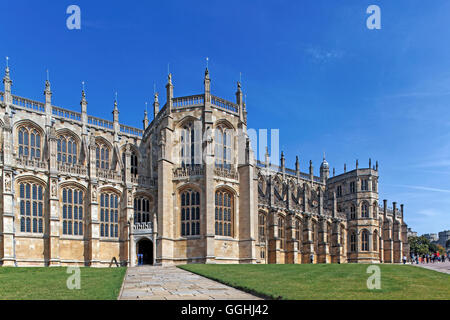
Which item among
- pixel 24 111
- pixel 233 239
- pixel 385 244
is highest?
pixel 24 111

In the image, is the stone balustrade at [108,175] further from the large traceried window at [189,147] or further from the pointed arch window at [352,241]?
the pointed arch window at [352,241]

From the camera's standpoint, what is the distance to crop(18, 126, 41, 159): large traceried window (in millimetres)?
38250

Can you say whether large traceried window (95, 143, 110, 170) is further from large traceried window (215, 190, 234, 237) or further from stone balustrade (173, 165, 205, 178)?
large traceried window (215, 190, 234, 237)

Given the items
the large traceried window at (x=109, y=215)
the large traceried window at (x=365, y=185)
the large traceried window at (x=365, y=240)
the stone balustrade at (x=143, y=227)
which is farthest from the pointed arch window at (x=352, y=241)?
the large traceried window at (x=109, y=215)

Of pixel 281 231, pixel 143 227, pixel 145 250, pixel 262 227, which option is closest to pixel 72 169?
pixel 143 227

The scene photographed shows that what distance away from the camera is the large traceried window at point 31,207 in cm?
3328

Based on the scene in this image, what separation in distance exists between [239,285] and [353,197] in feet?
181

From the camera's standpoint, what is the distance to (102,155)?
44.1 metres

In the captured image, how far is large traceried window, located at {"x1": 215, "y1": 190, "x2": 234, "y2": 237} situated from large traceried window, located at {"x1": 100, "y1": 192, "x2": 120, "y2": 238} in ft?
30.4

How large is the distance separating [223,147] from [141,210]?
32.5ft

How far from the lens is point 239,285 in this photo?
1580 cm

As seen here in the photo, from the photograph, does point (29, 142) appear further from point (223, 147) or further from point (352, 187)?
point (352, 187)

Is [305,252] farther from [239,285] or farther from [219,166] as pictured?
[239,285]
